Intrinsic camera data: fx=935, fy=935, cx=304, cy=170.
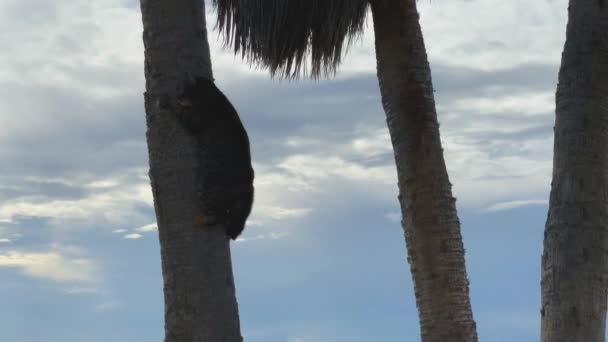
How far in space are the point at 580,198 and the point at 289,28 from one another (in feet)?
13.9

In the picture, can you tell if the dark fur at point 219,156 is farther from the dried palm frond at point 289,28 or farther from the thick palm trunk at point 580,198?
the dried palm frond at point 289,28

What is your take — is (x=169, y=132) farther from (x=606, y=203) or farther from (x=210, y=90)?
(x=606, y=203)

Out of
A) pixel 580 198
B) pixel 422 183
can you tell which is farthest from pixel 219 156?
pixel 422 183

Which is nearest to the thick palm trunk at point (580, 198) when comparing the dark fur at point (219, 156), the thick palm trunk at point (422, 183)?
the thick palm trunk at point (422, 183)

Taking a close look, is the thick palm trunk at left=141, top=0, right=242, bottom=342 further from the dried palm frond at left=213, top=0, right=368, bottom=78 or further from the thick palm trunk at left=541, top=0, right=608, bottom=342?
the dried palm frond at left=213, top=0, right=368, bottom=78

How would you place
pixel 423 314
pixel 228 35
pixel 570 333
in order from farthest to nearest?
pixel 228 35
pixel 423 314
pixel 570 333

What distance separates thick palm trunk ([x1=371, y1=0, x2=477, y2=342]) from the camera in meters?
8.62

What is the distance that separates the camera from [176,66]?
17.8ft

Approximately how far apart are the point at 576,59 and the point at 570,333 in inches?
76.8

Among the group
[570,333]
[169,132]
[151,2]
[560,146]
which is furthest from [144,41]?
[570,333]

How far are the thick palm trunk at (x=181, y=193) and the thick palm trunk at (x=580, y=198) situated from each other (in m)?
2.39

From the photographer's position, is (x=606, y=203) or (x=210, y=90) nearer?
(x=210, y=90)

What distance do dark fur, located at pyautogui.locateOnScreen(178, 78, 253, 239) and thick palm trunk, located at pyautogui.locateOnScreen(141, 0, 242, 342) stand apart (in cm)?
6

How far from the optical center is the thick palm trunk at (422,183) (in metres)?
8.62
